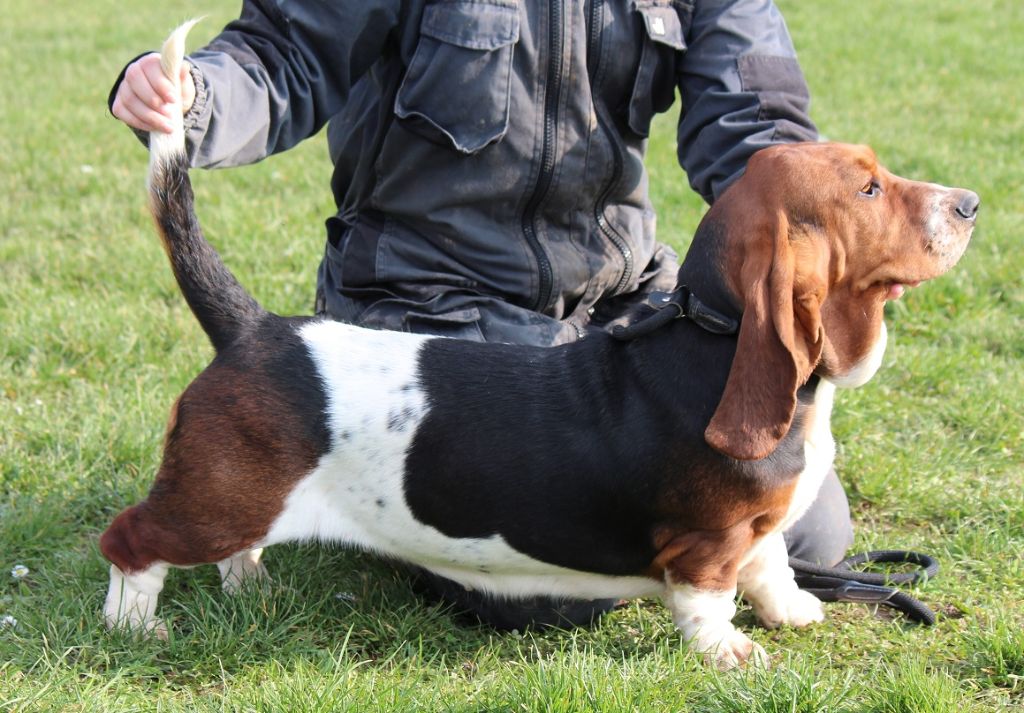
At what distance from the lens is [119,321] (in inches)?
197

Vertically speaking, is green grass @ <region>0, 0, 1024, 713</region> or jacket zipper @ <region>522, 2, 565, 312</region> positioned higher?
jacket zipper @ <region>522, 2, 565, 312</region>

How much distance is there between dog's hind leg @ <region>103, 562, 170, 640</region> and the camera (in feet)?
10.4

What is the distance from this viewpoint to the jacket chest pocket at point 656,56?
140 inches

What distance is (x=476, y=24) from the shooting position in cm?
348

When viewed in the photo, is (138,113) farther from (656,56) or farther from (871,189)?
(871,189)

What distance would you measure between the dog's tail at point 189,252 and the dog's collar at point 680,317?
1.00 metres

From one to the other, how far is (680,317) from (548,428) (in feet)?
1.44

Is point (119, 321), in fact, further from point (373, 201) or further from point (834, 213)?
point (834, 213)

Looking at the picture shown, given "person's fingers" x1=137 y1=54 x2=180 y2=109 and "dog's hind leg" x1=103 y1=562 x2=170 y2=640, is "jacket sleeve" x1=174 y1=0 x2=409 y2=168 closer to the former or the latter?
"person's fingers" x1=137 y1=54 x2=180 y2=109

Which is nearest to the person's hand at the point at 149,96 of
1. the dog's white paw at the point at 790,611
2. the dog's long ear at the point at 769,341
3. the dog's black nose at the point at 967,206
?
the dog's long ear at the point at 769,341

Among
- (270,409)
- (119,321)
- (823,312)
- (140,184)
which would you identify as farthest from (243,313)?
(140,184)

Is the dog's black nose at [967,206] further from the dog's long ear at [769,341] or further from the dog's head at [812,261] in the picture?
the dog's long ear at [769,341]

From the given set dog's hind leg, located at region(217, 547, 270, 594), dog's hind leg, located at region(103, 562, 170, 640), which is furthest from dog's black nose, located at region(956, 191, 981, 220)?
dog's hind leg, located at region(103, 562, 170, 640)

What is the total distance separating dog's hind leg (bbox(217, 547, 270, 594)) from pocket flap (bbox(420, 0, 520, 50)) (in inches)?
65.0
